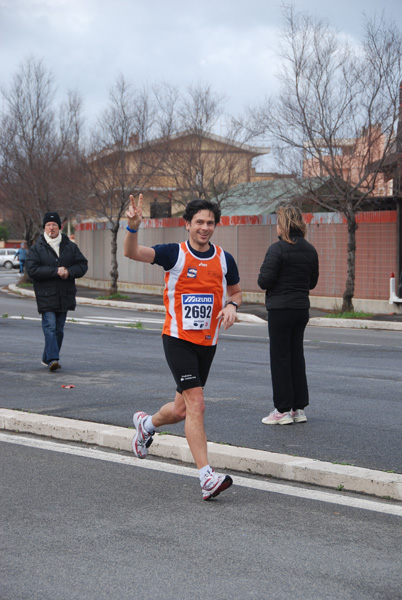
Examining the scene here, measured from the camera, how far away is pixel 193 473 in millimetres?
5918

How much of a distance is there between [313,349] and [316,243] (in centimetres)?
1127

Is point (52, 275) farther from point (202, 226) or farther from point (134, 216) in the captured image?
point (134, 216)

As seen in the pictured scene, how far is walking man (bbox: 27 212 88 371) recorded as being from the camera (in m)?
10.8

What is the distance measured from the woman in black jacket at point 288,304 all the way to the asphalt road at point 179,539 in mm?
1695

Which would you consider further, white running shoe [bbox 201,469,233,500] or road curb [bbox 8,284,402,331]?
road curb [bbox 8,284,402,331]

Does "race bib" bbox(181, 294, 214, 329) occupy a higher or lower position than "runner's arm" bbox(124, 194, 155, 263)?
lower

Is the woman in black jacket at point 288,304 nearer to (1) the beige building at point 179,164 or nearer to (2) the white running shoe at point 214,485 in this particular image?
(2) the white running shoe at point 214,485

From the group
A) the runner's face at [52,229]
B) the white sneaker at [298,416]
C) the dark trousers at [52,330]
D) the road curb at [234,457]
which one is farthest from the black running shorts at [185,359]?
the runner's face at [52,229]

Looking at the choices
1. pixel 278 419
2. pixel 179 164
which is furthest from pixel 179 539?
pixel 179 164

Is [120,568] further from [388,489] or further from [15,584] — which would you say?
[388,489]

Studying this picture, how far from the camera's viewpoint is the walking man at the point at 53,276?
35.3ft

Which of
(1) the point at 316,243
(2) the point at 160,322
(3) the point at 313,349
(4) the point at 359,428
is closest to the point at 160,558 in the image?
(4) the point at 359,428

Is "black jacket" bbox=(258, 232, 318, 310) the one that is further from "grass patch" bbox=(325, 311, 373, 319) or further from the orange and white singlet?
"grass patch" bbox=(325, 311, 373, 319)

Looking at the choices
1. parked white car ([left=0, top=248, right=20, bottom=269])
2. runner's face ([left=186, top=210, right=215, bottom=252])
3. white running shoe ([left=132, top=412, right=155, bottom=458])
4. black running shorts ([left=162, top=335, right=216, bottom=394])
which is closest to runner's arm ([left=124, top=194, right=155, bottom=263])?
runner's face ([left=186, top=210, right=215, bottom=252])
